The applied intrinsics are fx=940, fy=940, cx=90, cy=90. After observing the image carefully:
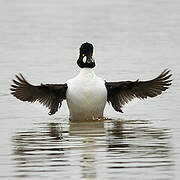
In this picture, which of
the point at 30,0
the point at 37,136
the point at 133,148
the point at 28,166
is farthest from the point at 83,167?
the point at 30,0

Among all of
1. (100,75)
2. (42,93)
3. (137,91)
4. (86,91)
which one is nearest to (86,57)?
(86,91)

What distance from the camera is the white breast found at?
622 inches

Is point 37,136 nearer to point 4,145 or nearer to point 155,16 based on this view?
point 4,145

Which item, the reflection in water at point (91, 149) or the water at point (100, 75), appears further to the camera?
the water at point (100, 75)

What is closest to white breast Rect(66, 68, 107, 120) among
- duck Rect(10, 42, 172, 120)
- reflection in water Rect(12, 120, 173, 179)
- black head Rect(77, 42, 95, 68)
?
duck Rect(10, 42, 172, 120)

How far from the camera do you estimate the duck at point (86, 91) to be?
1584 centimetres

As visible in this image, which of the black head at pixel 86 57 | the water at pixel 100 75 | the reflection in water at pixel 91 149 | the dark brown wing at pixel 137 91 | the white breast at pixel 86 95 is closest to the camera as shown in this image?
the reflection in water at pixel 91 149

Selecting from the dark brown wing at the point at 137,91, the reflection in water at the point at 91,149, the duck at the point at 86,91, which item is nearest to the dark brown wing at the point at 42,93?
the duck at the point at 86,91

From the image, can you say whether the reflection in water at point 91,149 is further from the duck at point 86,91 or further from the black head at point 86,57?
the black head at point 86,57

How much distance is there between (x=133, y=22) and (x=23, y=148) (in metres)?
19.2

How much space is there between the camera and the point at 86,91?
15.8m

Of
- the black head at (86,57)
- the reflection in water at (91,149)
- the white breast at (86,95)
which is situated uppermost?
the black head at (86,57)

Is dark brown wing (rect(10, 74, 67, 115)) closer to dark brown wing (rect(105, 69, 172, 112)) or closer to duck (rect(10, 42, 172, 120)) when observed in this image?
duck (rect(10, 42, 172, 120))

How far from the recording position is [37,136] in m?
14.3
